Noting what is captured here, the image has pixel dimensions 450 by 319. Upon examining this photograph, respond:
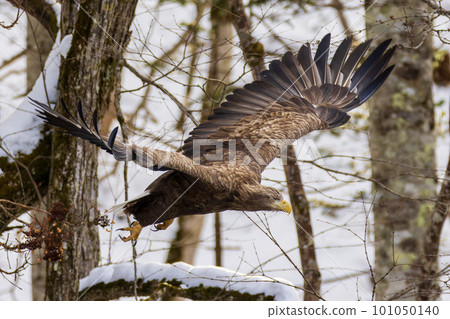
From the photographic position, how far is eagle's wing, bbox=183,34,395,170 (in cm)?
506

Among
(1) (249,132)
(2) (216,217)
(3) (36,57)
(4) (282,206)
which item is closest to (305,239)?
(2) (216,217)

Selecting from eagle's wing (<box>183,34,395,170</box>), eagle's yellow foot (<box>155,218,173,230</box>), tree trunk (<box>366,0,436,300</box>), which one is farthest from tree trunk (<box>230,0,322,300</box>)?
eagle's yellow foot (<box>155,218,173,230</box>)

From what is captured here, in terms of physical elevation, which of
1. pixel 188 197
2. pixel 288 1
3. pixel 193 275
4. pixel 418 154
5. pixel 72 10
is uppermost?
pixel 288 1

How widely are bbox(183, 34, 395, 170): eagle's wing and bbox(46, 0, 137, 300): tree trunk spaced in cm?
92

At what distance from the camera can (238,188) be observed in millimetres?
4312

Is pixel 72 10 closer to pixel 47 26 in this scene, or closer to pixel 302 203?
pixel 47 26

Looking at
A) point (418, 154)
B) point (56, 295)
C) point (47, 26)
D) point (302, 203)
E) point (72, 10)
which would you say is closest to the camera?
point (56, 295)

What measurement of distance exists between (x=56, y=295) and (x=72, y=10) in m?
2.44

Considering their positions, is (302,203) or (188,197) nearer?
(188,197)

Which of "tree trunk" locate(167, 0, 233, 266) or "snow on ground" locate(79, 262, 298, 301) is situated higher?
"tree trunk" locate(167, 0, 233, 266)

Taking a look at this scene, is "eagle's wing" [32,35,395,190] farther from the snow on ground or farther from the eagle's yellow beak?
the snow on ground

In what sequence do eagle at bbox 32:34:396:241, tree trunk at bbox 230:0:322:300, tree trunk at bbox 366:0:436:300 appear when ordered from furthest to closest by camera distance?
tree trunk at bbox 366:0:436:300 → tree trunk at bbox 230:0:322:300 → eagle at bbox 32:34:396:241
